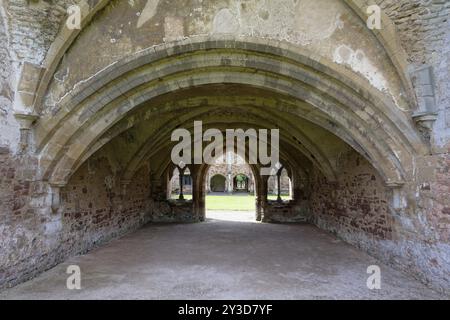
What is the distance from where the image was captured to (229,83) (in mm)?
4820

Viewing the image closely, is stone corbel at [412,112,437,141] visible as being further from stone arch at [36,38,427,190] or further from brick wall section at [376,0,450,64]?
brick wall section at [376,0,450,64]

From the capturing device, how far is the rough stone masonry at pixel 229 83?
3.72 metres

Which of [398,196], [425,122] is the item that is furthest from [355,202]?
[425,122]

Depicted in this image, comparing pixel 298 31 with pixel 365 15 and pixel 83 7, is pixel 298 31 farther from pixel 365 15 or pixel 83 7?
pixel 83 7

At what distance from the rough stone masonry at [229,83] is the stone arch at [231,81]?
0.05ft

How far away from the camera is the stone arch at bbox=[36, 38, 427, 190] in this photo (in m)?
4.09

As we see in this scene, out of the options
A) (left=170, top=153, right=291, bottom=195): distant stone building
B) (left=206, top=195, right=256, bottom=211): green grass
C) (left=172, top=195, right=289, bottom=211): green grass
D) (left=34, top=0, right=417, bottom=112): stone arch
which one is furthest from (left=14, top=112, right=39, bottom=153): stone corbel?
(left=170, top=153, right=291, bottom=195): distant stone building

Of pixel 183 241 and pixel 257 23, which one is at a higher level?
pixel 257 23

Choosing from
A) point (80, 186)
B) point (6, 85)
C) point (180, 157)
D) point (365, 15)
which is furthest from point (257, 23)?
point (180, 157)

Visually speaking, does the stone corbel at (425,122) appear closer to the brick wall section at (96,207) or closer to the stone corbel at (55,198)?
the stone corbel at (55,198)

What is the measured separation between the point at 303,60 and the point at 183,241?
462 cm

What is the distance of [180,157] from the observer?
10.6 m

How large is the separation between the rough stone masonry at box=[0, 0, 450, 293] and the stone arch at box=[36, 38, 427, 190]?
0.05 feet
